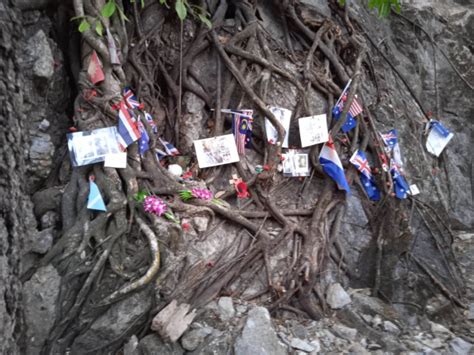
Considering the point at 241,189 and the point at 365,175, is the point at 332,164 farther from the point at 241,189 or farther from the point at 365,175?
the point at 241,189

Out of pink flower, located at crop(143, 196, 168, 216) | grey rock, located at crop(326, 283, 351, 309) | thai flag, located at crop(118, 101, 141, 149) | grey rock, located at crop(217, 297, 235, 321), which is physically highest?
thai flag, located at crop(118, 101, 141, 149)

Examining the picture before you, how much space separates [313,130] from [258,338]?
1.93 meters

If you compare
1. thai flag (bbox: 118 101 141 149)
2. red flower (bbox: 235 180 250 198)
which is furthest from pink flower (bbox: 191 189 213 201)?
thai flag (bbox: 118 101 141 149)

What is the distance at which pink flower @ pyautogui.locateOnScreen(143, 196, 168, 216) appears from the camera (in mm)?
2906

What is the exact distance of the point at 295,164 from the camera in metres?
3.83

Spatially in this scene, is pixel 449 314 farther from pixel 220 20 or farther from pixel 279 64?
pixel 220 20

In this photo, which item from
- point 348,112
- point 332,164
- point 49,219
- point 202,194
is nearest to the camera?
point 49,219

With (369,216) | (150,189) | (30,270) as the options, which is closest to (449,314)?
(369,216)

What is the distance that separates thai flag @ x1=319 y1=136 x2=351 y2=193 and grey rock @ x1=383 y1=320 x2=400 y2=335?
3.78 feet

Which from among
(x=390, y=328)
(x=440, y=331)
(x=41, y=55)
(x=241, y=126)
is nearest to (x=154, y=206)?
(x=241, y=126)

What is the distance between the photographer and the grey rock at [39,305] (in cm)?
250

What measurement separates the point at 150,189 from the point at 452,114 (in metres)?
4.65

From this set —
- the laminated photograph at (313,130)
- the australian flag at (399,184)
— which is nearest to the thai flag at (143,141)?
the laminated photograph at (313,130)

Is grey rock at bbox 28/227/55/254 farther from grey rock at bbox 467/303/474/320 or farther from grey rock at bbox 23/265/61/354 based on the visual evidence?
grey rock at bbox 467/303/474/320
